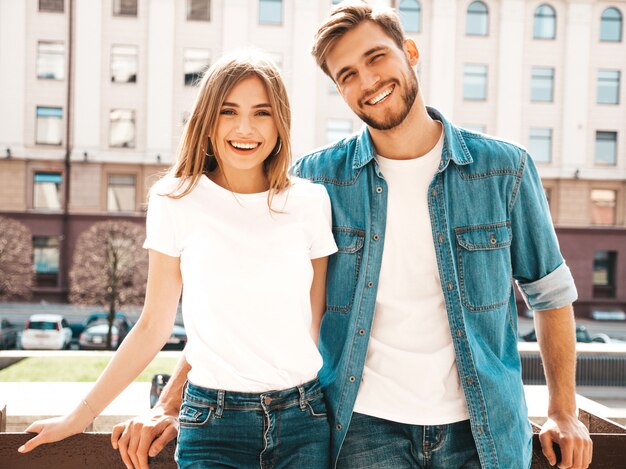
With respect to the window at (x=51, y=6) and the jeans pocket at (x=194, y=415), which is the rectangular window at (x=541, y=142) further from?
the jeans pocket at (x=194, y=415)

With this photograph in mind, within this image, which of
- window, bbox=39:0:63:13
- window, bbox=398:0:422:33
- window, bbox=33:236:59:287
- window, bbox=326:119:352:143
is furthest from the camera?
window, bbox=398:0:422:33

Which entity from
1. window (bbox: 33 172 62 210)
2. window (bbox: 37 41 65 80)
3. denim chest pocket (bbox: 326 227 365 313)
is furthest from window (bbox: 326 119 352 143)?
denim chest pocket (bbox: 326 227 365 313)

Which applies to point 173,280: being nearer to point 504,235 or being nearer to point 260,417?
point 260,417

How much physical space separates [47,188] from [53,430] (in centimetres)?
2917

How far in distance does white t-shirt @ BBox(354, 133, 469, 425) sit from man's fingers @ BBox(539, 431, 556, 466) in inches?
10.4

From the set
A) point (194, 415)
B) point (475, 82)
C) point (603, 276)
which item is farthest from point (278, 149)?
point (603, 276)

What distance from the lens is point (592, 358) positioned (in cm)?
1248

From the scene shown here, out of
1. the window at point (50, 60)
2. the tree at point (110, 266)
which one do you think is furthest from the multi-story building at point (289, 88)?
the tree at point (110, 266)

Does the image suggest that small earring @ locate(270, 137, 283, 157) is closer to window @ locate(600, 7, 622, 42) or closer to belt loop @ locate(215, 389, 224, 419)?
belt loop @ locate(215, 389, 224, 419)

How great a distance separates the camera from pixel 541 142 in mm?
31203

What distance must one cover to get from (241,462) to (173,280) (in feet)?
2.02

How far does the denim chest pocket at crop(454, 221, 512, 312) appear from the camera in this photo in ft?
7.68

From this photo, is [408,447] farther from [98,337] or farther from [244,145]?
[98,337]

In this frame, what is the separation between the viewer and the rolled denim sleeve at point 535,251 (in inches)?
93.6
